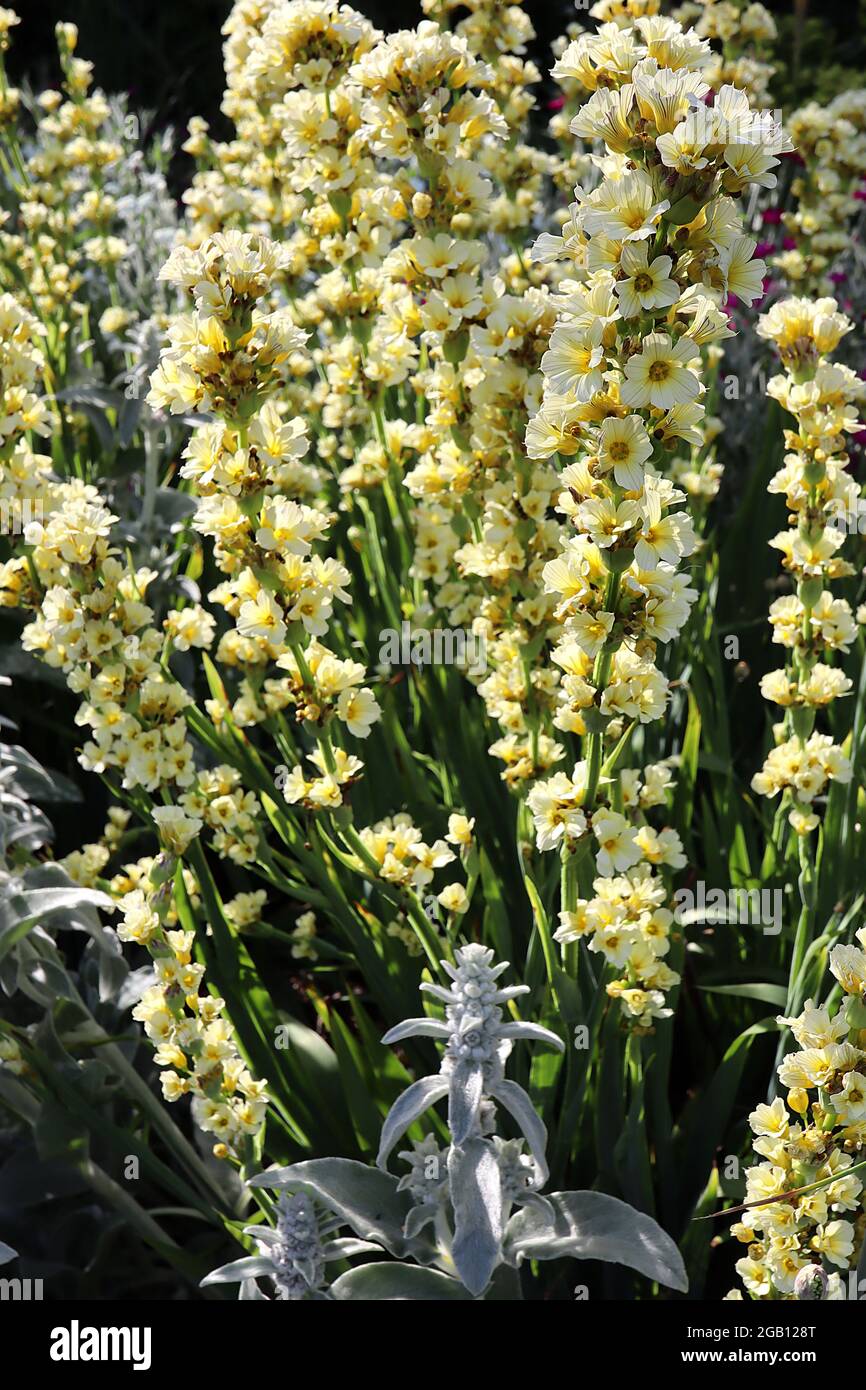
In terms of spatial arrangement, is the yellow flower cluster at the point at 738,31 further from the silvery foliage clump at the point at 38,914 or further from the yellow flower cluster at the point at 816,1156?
the yellow flower cluster at the point at 816,1156

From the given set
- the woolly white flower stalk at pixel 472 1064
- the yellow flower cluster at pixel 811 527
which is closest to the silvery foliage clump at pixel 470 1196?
the woolly white flower stalk at pixel 472 1064

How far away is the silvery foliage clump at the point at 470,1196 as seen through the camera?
1.33 m

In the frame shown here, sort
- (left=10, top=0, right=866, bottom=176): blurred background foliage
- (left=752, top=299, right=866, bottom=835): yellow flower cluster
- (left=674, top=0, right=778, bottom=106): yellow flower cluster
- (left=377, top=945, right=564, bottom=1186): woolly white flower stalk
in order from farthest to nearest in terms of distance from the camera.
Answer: (left=10, top=0, right=866, bottom=176): blurred background foliage
(left=674, top=0, right=778, bottom=106): yellow flower cluster
(left=752, top=299, right=866, bottom=835): yellow flower cluster
(left=377, top=945, right=564, bottom=1186): woolly white flower stalk

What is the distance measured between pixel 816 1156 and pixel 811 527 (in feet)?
2.75

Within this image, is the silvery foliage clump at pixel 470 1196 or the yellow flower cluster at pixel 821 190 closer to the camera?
the silvery foliage clump at pixel 470 1196

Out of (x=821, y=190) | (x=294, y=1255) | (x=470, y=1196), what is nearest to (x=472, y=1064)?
(x=470, y=1196)

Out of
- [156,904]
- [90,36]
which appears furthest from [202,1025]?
[90,36]

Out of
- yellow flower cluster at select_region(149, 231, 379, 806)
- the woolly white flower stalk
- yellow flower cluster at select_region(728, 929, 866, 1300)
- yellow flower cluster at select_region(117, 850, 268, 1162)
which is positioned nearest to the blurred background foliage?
yellow flower cluster at select_region(149, 231, 379, 806)

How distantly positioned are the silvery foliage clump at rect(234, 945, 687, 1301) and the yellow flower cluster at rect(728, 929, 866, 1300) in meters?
0.13

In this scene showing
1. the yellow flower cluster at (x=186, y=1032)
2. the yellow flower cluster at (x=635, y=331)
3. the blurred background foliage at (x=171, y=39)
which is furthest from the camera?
the blurred background foliage at (x=171, y=39)

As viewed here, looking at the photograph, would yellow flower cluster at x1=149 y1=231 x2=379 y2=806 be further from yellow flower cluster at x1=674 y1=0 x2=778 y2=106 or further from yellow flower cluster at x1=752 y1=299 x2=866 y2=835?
yellow flower cluster at x1=674 y1=0 x2=778 y2=106

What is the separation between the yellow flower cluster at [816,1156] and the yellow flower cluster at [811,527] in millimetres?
515

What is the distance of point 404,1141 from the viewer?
1.93m

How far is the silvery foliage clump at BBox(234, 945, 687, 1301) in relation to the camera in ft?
4.37
